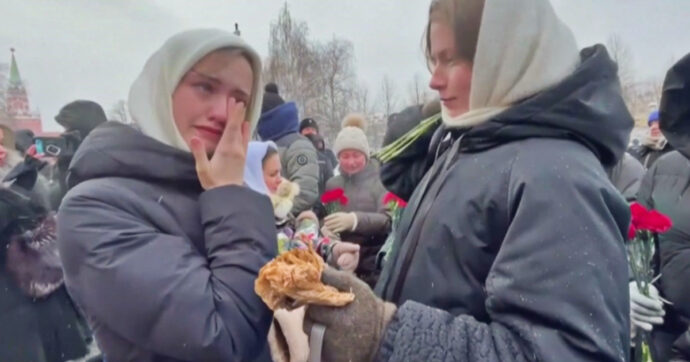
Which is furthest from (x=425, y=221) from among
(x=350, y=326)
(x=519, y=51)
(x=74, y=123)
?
(x=74, y=123)

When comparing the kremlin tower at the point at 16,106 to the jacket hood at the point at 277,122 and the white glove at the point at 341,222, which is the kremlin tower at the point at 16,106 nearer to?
the jacket hood at the point at 277,122

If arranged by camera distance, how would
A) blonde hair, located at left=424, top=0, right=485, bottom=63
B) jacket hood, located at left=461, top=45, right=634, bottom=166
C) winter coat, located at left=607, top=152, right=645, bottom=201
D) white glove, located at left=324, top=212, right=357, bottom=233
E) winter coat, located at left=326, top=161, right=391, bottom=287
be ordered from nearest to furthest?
jacket hood, located at left=461, top=45, right=634, bottom=166 < blonde hair, located at left=424, top=0, right=485, bottom=63 < white glove, located at left=324, top=212, right=357, bottom=233 < winter coat, located at left=326, top=161, right=391, bottom=287 < winter coat, located at left=607, top=152, right=645, bottom=201

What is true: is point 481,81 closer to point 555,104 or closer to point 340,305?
point 555,104

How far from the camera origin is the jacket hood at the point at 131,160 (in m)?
1.30

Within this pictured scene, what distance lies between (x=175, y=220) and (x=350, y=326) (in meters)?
0.56

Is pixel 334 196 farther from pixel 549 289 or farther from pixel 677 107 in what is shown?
pixel 549 289

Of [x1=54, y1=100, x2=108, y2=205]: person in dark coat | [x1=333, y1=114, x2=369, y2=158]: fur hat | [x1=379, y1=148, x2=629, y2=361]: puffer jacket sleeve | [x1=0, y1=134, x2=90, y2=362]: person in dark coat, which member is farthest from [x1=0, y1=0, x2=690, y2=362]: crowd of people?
[x1=54, y1=100, x2=108, y2=205]: person in dark coat

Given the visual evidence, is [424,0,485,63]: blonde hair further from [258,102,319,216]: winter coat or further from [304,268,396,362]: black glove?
[258,102,319,216]: winter coat

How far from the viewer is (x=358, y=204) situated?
3926mm

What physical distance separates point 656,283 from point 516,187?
1.97m

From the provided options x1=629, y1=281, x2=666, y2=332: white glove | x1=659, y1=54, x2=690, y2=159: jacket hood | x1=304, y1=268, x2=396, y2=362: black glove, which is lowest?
x1=629, y1=281, x2=666, y2=332: white glove

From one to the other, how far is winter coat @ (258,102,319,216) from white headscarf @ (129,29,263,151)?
2354 millimetres

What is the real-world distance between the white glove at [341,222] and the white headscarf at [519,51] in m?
2.32

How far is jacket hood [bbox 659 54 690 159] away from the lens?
2260 millimetres
